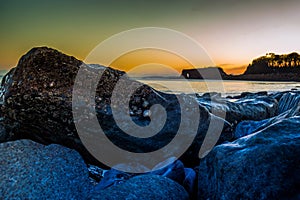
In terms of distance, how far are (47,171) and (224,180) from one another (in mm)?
1644

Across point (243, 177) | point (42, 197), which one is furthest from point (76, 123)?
point (243, 177)

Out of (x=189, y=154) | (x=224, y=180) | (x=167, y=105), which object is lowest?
(x=189, y=154)

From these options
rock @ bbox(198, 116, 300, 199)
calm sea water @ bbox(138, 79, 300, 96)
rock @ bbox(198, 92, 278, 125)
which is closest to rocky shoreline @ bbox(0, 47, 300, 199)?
rock @ bbox(198, 116, 300, 199)

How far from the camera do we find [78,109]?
3.28 meters

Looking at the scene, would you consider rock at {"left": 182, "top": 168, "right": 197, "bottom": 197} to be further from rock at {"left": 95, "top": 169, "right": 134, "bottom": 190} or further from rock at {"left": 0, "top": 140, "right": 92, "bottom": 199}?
rock at {"left": 0, "top": 140, "right": 92, "bottom": 199}

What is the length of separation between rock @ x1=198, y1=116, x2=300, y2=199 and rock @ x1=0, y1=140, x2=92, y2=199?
1.28m

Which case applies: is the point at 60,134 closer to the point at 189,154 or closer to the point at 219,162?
the point at 189,154

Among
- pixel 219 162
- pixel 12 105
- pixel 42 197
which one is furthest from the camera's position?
pixel 12 105

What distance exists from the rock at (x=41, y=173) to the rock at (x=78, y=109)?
0.37 m

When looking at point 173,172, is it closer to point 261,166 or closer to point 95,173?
point 95,173

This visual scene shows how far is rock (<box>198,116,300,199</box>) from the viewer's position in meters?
1.63

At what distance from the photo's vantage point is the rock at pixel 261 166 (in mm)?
1635

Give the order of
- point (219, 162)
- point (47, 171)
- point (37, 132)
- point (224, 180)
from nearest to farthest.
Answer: point (224, 180) < point (219, 162) < point (47, 171) < point (37, 132)

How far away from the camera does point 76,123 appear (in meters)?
3.31
